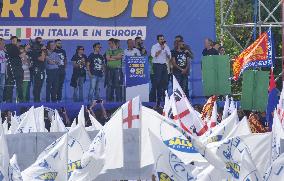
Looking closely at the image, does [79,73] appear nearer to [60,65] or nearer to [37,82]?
[60,65]

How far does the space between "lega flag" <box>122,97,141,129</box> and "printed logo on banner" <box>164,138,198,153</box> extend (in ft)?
9.06

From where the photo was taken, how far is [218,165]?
33.3ft

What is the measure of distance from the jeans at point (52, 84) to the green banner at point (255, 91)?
3797 mm

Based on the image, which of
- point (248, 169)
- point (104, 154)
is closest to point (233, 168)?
point (248, 169)

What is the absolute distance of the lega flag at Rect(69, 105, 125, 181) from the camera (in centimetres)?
1077

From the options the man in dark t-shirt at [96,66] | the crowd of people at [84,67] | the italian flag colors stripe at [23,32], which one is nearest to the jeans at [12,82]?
the crowd of people at [84,67]

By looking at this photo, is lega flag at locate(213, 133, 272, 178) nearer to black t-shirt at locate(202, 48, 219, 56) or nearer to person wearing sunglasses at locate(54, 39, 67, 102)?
person wearing sunglasses at locate(54, 39, 67, 102)

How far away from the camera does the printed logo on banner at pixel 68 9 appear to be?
23969 mm

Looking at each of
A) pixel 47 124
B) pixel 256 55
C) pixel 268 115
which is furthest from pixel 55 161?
pixel 256 55

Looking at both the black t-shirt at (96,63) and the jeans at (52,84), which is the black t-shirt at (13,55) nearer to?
the jeans at (52,84)

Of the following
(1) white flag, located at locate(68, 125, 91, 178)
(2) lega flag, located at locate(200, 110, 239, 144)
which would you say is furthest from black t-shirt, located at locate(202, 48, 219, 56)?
(1) white flag, located at locate(68, 125, 91, 178)

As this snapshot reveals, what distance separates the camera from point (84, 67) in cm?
2216

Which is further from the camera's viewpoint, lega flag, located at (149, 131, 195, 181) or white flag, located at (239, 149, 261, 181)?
lega flag, located at (149, 131, 195, 181)

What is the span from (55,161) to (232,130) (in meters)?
3.12
